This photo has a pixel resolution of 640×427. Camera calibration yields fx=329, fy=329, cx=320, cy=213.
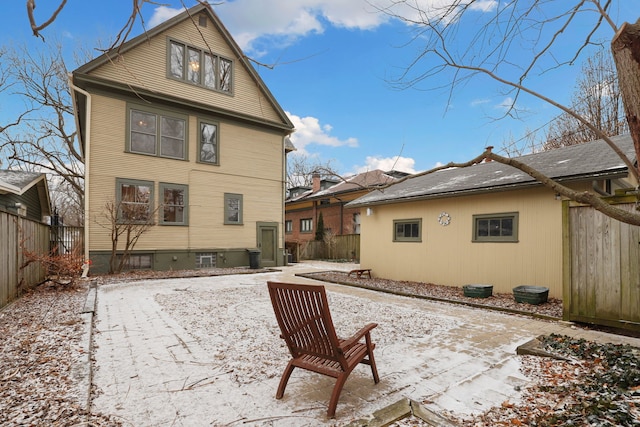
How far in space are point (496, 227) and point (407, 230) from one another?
2876 mm

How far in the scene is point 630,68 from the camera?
226 centimetres

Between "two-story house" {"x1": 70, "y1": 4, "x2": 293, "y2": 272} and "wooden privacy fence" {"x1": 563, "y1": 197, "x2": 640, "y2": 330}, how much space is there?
33.4 ft

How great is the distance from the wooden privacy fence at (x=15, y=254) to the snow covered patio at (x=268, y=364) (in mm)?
1663

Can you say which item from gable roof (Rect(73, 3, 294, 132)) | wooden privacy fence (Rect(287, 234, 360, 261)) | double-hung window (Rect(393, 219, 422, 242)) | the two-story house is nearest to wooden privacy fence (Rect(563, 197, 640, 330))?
double-hung window (Rect(393, 219, 422, 242))

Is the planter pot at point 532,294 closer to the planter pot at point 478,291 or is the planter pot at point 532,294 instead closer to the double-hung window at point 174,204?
the planter pot at point 478,291

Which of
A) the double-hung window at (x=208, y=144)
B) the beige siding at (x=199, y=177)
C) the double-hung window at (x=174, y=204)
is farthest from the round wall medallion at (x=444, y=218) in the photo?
the double-hung window at (x=174, y=204)

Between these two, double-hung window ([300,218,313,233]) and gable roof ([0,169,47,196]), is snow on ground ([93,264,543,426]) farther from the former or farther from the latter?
double-hung window ([300,218,313,233])

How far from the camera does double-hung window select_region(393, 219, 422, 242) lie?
10.4 meters

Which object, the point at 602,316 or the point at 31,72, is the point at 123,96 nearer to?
the point at 31,72

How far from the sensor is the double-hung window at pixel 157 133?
1255cm

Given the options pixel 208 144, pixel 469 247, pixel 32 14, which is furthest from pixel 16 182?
pixel 469 247

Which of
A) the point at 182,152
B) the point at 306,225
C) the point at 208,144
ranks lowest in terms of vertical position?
the point at 306,225

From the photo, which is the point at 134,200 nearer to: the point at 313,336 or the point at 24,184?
the point at 24,184

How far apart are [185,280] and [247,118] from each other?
7957mm
